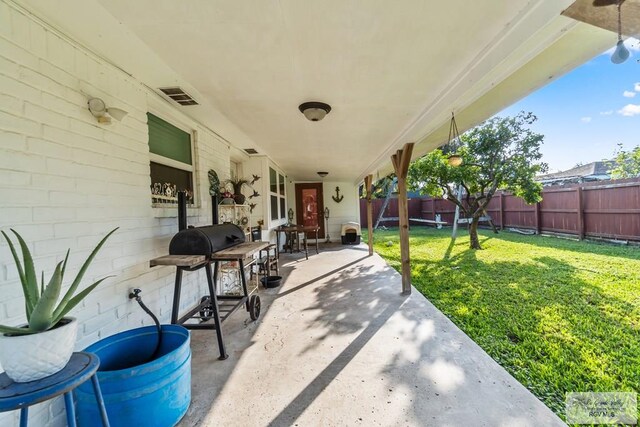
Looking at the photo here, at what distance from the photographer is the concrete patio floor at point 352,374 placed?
1772mm

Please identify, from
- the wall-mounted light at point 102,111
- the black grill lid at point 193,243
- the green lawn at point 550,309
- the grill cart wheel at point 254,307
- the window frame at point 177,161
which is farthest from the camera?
the grill cart wheel at point 254,307

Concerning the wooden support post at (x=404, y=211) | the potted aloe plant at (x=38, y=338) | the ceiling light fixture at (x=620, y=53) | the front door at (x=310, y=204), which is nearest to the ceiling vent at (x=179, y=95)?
the potted aloe plant at (x=38, y=338)

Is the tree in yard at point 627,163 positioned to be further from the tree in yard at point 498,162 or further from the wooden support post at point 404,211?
the wooden support post at point 404,211

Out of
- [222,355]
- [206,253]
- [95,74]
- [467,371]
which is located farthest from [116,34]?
[467,371]

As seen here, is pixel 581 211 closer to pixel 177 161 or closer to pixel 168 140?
pixel 177 161

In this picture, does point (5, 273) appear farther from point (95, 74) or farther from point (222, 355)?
point (222, 355)

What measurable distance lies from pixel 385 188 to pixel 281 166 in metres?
10.5

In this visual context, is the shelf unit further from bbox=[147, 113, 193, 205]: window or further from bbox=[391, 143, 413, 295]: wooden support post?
bbox=[391, 143, 413, 295]: wooden support post

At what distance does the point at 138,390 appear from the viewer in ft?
5.01

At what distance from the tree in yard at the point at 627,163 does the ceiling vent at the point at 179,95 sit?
15994 millimetres

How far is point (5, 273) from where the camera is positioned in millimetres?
1358

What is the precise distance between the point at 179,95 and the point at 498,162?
24.5 ft

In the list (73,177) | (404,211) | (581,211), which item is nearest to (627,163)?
(581,211)

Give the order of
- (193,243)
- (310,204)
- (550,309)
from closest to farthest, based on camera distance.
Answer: (193,243) < (550,309) < (310,204)
